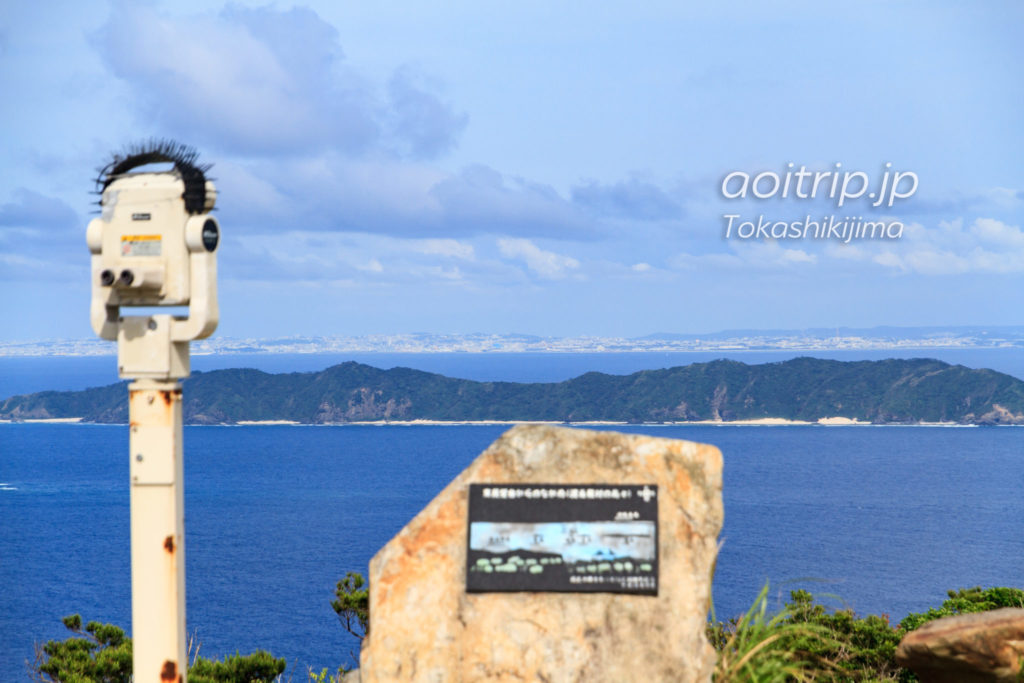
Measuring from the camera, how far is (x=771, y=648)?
6.58m

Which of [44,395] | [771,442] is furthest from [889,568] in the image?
[44,395]

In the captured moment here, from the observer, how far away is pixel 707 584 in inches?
A: 236

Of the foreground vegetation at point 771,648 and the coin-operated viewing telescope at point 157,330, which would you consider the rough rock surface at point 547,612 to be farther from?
the coin-operated viewing telescope at point 157,330

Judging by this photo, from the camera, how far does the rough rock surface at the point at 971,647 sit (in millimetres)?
6074

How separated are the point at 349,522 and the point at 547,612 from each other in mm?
72401

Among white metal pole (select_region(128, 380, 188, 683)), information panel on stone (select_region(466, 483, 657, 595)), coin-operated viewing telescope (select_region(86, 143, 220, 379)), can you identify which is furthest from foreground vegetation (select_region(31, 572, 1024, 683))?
coin-operated viewing telescope (select_region(86, 143, 220, 379))

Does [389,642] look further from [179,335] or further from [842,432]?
[842,432]

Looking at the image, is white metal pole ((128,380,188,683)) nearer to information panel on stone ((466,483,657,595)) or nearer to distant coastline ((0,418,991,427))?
information panel on stone ((466,483,657,595))

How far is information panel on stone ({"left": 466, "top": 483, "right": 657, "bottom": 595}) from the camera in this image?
594 cm

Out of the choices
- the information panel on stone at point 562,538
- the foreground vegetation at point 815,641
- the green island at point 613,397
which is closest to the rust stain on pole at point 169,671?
the information panel on stone at point 562,538

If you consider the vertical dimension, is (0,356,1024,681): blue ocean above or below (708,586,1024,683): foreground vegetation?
below

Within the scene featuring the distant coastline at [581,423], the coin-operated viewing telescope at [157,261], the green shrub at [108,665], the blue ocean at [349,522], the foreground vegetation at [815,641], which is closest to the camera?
the coin-operated viewing telescope at [157,261]

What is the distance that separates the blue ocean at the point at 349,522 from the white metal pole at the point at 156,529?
30131mm

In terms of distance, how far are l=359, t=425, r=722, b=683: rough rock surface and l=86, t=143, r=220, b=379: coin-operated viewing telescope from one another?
2.08 meters
